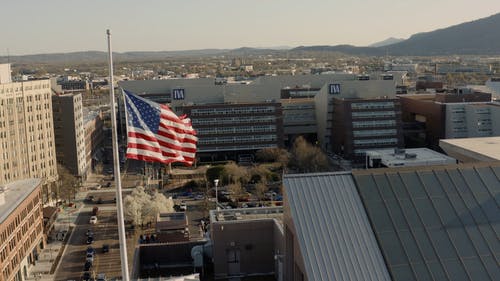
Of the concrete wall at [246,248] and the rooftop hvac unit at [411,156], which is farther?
the rooftop hvac unit at [411,156]

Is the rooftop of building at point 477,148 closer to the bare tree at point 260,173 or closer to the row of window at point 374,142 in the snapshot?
the bare tree at point 260,173

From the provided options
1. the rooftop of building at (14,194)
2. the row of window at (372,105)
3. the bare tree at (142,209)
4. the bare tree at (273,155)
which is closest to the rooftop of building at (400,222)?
the rooftop of building at (14,194)

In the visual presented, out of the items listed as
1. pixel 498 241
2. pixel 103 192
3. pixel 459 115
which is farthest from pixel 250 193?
pixel 498 241

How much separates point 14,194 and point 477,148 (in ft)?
105

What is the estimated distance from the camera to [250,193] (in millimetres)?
58312

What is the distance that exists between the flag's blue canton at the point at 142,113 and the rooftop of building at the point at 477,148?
26266 mm

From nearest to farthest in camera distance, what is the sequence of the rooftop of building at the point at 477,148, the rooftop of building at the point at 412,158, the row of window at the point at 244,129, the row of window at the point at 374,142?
1. the rooftop of building at the point at 477,148
2. the rooftop of building at the point at 412,158
3. the row of window at the point at 374,142
4. the row of window at the point at 244,129

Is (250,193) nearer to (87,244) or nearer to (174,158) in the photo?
(87,244)

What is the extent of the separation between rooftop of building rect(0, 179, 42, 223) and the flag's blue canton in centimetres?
2682

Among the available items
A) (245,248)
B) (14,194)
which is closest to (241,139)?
(14,194)

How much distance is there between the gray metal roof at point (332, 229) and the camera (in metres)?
15.1

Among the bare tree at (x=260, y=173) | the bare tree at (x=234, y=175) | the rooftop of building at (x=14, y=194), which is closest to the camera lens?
the rooftop of building at (x=14, y=194)

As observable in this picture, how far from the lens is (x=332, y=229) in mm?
16156

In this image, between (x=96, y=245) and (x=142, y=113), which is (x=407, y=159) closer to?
(x=96, y=245)
